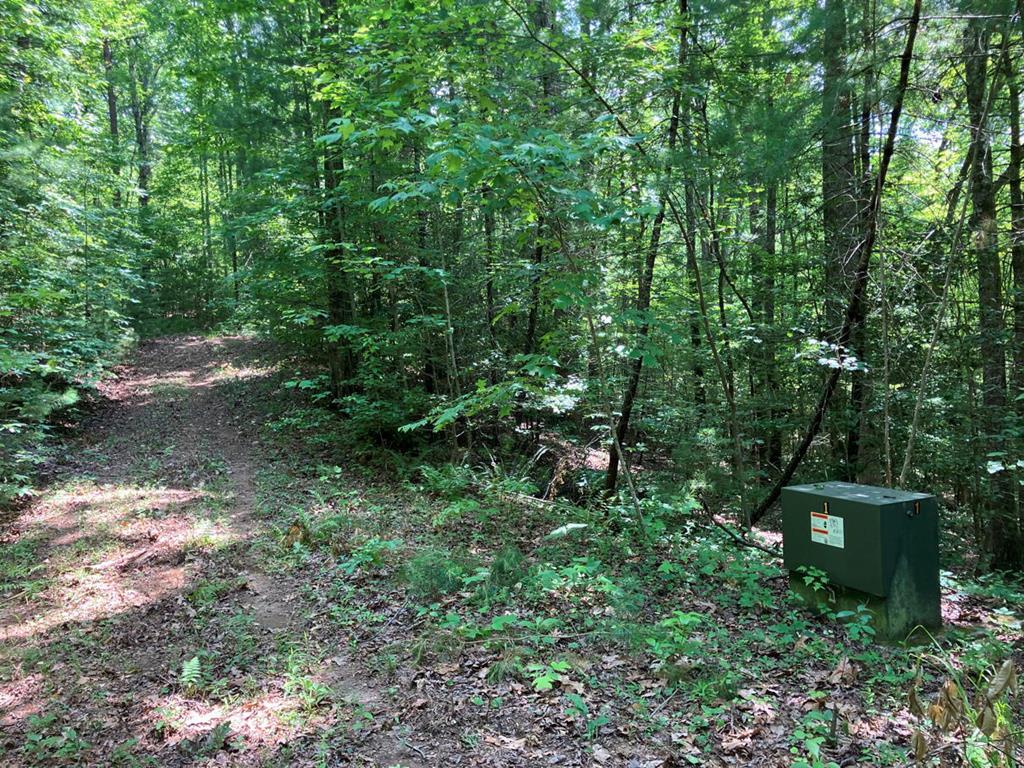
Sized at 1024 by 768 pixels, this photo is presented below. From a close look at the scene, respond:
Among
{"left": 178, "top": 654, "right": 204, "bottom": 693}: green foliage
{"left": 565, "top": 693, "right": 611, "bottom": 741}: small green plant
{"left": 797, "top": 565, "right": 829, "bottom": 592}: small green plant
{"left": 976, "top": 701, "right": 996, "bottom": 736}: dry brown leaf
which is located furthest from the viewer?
{"left": 797, "top": 565, "right": 829, "bottom": 592}: small green plant

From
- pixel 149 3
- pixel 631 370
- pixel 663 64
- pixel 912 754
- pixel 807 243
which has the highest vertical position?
pixel 149 3

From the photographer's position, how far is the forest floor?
3.16 metres

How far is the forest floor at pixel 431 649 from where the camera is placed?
3.16 m

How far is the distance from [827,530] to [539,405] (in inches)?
192

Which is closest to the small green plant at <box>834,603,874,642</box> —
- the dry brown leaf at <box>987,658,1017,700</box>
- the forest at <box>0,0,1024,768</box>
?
the forest at <box>0,0,1024,768</box>

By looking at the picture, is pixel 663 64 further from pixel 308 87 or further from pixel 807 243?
pixel 308 87

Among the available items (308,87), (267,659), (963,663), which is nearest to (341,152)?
(308,87)

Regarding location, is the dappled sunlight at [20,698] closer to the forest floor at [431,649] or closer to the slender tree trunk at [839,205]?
the forest floor at [431,649]

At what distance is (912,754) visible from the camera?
2799 millimetres

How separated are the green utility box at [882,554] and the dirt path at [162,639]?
3304mm

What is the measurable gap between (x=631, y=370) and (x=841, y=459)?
3.18m

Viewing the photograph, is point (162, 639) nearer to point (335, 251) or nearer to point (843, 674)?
point (843, 674)

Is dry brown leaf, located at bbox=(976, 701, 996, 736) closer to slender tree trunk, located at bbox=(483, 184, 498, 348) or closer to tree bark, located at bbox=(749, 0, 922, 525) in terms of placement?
tree bark, located at bbox=(749, 0, 922, 525)

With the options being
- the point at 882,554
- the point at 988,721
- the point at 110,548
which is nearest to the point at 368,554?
the point at 110,548
